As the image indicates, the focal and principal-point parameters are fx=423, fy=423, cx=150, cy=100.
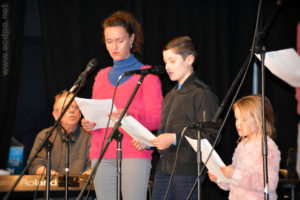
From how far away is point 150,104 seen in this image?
257 cm

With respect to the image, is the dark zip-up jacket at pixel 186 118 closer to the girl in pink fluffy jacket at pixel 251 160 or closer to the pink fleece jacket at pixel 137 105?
the pink fleece jacket at pixel 137 105

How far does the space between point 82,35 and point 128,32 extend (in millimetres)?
1392

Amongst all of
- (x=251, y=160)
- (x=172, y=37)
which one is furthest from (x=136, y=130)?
Result: (x=172, y=37)

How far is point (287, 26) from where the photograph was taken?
4.24 m

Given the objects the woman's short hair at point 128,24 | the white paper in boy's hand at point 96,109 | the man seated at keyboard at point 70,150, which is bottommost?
the man seated at keyboard at point 70,150

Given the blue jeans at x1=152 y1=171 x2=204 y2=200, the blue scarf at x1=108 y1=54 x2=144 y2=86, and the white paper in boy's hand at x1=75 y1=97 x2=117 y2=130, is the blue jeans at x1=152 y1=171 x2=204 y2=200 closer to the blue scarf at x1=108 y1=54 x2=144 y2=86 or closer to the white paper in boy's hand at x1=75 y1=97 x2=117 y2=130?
the white paper in boy's hand at x1=75 y1=97 x2=117 y2=130

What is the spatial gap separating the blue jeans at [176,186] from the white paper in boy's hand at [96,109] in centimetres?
45

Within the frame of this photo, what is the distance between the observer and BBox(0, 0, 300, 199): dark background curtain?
395cm

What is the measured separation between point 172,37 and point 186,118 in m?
1.82

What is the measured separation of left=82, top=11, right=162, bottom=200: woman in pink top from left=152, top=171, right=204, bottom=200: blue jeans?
11cm

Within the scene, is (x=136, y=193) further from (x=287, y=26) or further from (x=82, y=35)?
(x=287, y=26)

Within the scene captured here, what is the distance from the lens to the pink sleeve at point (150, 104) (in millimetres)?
2553

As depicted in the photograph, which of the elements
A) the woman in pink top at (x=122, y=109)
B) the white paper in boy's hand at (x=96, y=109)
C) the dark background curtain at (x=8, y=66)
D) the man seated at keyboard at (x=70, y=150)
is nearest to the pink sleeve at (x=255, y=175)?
the woman in pink top at (x=122, y=109)

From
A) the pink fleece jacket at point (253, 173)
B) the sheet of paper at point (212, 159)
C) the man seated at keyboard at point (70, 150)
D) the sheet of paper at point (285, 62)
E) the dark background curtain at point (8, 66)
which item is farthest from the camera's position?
the dark background curtain at point (8, 66)
